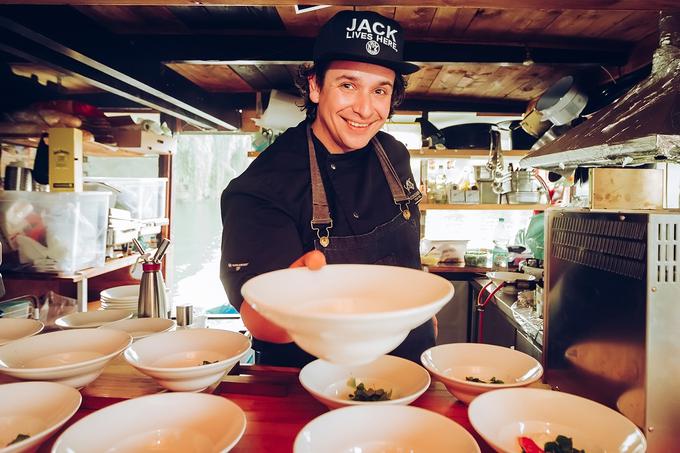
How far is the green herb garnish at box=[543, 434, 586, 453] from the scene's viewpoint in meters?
0.91

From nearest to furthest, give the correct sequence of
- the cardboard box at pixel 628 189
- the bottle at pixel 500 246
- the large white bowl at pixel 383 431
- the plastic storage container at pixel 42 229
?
the large white bowl at pixel 383 431
the cardboard box at pixel 628 189
the plastic storage container at pixel 42 229
the bottle at pixel 500 246

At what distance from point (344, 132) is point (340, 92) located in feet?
0.50

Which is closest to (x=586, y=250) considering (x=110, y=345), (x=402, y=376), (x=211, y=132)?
(x=402, y=376)

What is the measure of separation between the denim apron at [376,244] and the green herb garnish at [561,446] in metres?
0.89

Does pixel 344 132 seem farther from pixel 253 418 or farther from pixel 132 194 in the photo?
pixel 132 194

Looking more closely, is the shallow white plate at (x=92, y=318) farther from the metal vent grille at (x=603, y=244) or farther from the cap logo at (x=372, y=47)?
the metal vent grille at (x=603, y=244)

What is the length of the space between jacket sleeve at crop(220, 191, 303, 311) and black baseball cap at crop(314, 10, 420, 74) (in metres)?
0.63

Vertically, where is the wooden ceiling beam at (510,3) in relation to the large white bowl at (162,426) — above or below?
above

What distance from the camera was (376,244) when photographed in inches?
69.7

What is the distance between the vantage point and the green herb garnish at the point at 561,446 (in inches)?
35.9

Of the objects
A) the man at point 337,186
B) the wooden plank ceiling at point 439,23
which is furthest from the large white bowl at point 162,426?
the wooden plank ceiling at point 439,23

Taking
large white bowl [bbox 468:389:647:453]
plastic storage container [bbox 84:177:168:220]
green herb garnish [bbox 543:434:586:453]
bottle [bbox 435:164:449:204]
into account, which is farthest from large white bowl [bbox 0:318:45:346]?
bottle [bbox 435:164:449:204]

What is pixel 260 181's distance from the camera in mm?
1624

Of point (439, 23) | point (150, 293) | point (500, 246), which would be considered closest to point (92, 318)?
point (150, 293)
